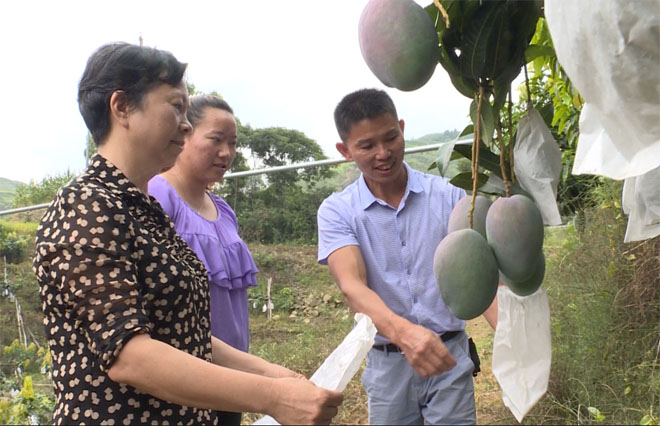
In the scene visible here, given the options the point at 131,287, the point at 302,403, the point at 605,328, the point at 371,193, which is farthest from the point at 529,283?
the point at 605,328

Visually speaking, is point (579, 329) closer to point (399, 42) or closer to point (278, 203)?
point (278, 203)

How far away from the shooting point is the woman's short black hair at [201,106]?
1594 mm

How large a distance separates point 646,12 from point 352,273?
1.15m

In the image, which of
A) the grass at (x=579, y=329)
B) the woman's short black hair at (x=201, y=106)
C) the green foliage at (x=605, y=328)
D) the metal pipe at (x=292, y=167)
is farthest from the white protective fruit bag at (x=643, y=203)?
A: the metal pipe at (x=292, y=167)

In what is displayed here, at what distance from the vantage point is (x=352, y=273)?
1.51m

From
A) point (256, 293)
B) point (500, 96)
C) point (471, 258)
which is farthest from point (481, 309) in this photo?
point (256, 293)

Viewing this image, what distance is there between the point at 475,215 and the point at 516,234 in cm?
8

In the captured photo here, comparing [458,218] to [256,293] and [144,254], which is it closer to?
[144,254]

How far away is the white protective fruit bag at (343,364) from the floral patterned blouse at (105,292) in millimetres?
189

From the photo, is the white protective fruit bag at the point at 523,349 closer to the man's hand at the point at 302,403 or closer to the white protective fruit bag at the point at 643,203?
the white protective fruit bag at the point at 643,203

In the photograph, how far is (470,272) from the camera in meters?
0.54

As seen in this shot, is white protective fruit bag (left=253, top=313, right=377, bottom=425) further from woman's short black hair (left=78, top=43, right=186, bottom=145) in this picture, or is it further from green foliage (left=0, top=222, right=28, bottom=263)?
green foliage (left=0, top=222, right=28, bottom=263)

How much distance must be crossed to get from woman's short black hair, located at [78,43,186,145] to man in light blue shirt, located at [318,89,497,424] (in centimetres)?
65

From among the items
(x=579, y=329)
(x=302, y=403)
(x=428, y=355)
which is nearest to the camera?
(x=302, y=403)
